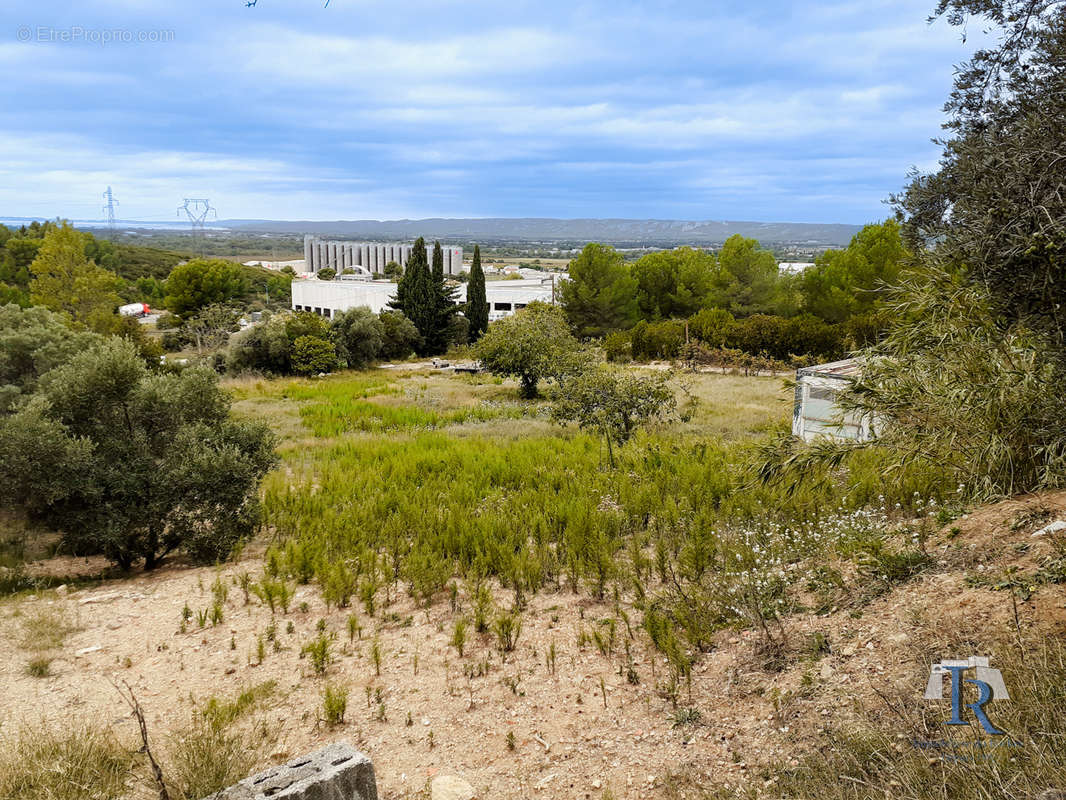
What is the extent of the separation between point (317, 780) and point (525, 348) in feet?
56.7

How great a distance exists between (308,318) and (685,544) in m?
25.7

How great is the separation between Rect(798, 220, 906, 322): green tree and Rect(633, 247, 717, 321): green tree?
5.24 meters

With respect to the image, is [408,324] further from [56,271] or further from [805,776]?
[805,776]

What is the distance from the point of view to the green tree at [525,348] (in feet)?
65.0

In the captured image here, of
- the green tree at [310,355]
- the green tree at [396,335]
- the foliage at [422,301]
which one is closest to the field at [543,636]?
the green tree at [310,355]

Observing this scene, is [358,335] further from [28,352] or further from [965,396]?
[965,396]

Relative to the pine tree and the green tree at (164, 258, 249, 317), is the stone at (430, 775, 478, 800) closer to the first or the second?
the pine tree

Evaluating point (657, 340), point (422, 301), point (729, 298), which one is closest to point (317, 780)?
point (657, 340)

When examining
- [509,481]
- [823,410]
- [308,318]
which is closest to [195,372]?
[509,481]

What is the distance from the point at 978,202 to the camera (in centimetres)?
312

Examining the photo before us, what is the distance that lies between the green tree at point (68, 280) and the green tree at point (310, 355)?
7408 millimetres

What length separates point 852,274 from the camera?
1150 inches

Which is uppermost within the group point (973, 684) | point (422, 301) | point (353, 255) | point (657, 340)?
point (353, 255)

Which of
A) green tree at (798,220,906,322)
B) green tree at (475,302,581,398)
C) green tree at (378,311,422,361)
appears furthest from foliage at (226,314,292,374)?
green tree at (798,220,906,322)
